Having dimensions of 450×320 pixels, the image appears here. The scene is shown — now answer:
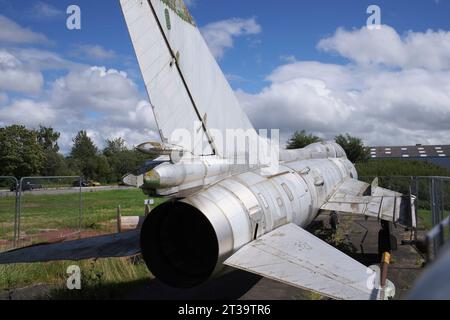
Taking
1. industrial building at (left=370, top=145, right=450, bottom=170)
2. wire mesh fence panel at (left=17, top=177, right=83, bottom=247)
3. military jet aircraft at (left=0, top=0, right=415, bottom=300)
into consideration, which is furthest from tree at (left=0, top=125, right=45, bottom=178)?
military jet aircraft at (left=0, top=0, right=415, bottom=300)

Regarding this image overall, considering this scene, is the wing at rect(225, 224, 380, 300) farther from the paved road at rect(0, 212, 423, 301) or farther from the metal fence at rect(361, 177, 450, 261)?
the paved road at rect(0, 212, 423, 301)

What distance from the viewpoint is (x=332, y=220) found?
1299cm

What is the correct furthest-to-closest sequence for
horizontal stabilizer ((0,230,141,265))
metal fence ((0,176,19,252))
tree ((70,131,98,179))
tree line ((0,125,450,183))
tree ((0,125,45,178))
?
tree ((70,131,98,179)) < tree ((0,125,45,178)) < tree line ((0,125,450,183)) < metal fence ((0,176,19,252)) < horizontal stabilizer ((0,230,141,265))

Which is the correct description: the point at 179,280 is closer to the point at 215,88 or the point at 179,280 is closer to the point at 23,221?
the point at 215,88

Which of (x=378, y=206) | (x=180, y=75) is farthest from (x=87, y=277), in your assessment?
(x=378, y=206)

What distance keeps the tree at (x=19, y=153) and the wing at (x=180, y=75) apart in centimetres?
5224

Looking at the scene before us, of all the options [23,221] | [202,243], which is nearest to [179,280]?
[202,243]

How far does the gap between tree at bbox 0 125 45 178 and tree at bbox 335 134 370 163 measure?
133 feet

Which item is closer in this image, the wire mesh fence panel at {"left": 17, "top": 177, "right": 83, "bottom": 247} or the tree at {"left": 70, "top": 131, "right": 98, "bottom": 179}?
the wire mesh fence panel at {"left": 17, "top": 177, "right": 83, "bottom": 247}

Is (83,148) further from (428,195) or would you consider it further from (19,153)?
(428,195)

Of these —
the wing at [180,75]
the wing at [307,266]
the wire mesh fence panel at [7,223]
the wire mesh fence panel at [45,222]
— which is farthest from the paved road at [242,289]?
the wire mesh fence panel at [45,222]

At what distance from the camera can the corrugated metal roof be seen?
59719mm

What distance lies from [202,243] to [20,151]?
179 ft
